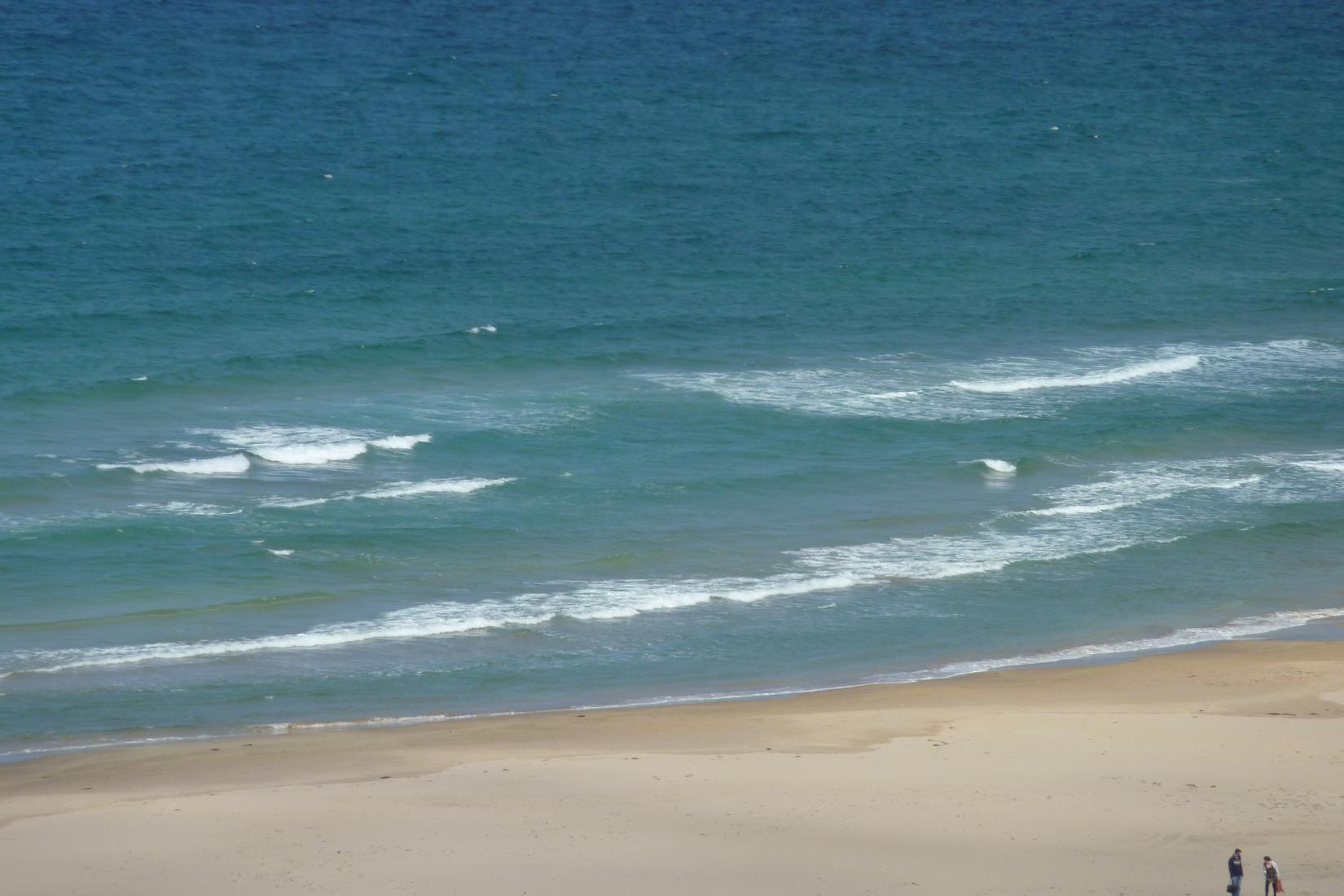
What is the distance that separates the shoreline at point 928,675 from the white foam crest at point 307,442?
1460 centimetres

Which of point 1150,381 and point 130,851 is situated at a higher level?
point 1150,381

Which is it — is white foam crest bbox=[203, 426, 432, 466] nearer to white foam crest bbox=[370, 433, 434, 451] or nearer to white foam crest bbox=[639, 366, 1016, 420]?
white foam crest bbox=[370, 433, 434, 451]

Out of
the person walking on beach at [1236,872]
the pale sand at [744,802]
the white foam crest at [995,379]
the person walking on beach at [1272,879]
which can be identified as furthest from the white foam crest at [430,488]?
the person walking on beach at [1272,879]

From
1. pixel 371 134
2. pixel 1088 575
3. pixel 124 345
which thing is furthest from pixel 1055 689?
pixel 371 134

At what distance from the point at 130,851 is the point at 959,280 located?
4361 cm

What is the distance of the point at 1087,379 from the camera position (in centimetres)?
5216

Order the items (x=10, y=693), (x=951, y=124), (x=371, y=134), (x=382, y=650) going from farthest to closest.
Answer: (x=951, y=124) < (x=371, y=134) < (x=382, y=650) < (x=10, y=693)

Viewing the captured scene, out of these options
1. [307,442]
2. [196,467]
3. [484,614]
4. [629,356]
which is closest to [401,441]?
[307,442]

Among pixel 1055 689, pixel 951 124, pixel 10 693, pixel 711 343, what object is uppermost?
pixel 951 124

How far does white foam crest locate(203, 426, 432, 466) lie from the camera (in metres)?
43.0

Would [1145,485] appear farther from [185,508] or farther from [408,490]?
[185,508]

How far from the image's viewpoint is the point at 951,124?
80750 mm

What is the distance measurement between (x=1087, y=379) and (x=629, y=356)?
13972mm

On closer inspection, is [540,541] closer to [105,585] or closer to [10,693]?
[105,585]
